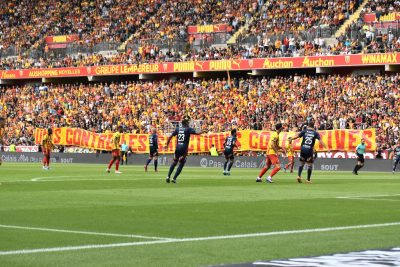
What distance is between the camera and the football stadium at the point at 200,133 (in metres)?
13.1

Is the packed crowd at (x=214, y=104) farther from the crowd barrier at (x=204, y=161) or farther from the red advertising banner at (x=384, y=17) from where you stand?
the red advertising banner at (x=384, y=17)

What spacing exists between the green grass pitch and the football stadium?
4 cm

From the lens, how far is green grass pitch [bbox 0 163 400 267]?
37.4ft

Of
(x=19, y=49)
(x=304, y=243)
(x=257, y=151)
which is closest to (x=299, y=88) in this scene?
(x=257, y=151)

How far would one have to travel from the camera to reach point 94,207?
18.7 metres

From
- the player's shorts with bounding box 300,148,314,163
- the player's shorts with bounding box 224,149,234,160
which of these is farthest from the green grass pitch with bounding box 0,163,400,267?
the player's shorts with bounding box 224,149,234,160

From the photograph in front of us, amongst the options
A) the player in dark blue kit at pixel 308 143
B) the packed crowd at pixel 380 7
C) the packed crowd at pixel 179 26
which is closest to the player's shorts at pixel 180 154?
the player in dark blue kit at pixel 308 143

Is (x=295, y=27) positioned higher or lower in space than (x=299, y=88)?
higher

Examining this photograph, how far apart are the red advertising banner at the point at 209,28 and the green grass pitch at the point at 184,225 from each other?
47.4 metres

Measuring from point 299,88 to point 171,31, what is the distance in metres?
17.0

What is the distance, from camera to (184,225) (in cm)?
1500

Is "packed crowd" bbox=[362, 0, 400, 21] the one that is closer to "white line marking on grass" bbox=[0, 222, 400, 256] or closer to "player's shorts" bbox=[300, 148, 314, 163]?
"player's shorts" bbox=[300, 148, 314, 163]

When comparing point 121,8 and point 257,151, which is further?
point 121,8

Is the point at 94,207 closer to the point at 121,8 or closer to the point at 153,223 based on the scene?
the point at 153,223
